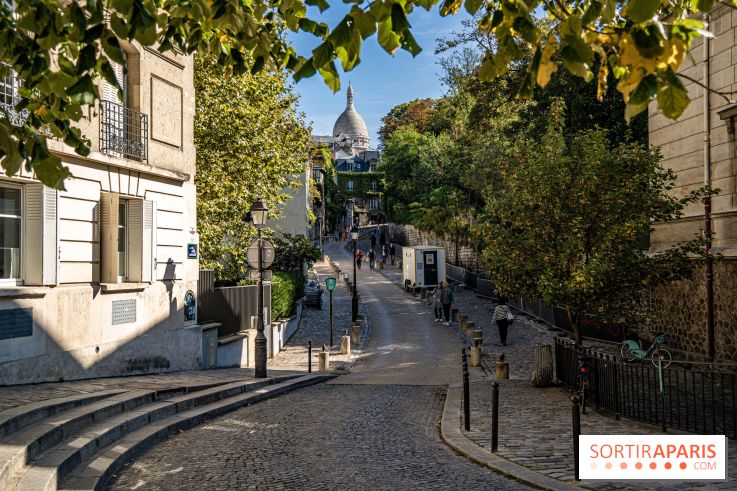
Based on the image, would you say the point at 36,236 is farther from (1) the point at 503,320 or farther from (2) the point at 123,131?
(1) the point at 503,320

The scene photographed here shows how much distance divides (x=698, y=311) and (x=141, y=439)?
1408 centimetres

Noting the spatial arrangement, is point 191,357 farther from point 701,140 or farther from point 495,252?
point 701,140

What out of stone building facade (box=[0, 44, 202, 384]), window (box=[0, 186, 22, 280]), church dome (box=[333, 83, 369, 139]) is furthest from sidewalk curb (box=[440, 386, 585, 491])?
church dome (box=[333, 83, 369, 139])

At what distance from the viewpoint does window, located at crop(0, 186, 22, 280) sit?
459 inches

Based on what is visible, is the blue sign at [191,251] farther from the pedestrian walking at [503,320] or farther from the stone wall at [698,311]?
the pedestrian walking at [503,320]

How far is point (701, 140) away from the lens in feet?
55.4

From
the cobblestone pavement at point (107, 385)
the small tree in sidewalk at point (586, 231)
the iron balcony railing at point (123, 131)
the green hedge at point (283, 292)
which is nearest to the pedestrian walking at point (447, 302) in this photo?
the green hedge at point (283, 292)

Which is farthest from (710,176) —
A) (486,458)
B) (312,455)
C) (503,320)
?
(312,455)

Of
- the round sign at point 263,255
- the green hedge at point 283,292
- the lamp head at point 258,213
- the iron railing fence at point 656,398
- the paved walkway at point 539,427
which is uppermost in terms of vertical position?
the lamp head at point 258,213

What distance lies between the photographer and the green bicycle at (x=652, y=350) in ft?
56.8

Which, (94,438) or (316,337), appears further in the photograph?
(316,337)

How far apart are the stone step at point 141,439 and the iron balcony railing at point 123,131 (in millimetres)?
5683

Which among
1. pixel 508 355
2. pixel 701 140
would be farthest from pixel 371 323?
pixel 701 140

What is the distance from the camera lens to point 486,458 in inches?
337
